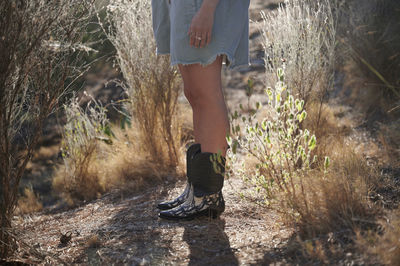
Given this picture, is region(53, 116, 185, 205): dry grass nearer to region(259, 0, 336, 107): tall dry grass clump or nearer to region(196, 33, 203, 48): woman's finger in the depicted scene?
region(259, 0, 336, 107): tall dry grass clump

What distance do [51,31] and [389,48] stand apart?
3.83 m

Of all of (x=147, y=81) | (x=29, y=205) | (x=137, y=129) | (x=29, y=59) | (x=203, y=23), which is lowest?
(x=29, y=205)

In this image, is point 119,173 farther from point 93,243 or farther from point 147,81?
point 93,243

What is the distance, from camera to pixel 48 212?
367 cm

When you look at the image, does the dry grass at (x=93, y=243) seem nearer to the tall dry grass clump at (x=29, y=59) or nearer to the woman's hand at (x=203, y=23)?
the tall dry grass clump at (x=29, y=59)

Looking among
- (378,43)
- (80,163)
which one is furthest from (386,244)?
(378,43)

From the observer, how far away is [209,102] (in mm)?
2051

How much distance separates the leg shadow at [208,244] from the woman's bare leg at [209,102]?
0.36 m

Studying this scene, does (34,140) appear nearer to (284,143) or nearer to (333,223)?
(284,143)

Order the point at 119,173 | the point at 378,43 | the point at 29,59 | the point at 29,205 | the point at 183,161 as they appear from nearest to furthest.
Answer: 1. the point at 29,59
2. the point at 183,161
3. the point at 119,173
4. the point at 29,205
5. the point at 378,43

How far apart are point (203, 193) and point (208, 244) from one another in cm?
29

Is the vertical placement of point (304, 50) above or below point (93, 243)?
above

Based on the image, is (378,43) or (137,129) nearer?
(137,129)

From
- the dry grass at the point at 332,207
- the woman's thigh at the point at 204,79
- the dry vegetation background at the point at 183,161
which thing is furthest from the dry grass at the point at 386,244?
the woman's thigh at the point at 204,79
